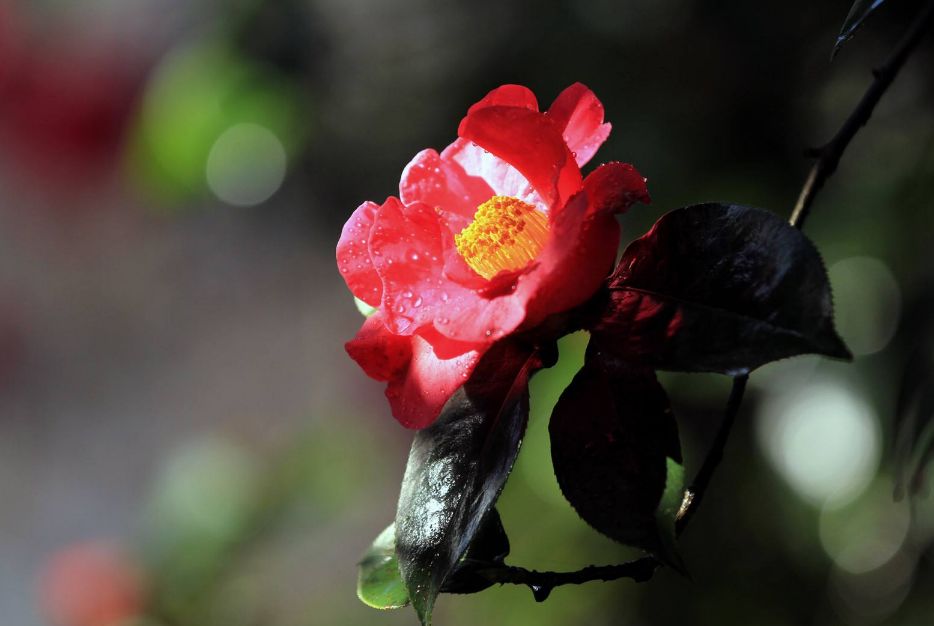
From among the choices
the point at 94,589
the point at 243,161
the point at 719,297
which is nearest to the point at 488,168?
the point at 719,297

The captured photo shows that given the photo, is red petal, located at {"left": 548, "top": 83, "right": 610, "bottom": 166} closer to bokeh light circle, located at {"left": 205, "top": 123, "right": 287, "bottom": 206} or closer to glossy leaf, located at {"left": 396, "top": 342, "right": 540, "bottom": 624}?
glossy leaf, located at {"left": 396, "top": 342, "right": 540, "bottom": 624}

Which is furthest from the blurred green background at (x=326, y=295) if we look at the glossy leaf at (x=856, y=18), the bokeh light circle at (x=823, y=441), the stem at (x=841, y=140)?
the glossy leaf at (x=856, y=18)

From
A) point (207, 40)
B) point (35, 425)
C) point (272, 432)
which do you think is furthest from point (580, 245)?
point (35, 425)

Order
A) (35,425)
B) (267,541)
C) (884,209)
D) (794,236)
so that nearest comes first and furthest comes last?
(794,236), (884,209), (267,541), (35,425)

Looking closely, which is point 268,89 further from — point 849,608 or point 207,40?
point 849,608

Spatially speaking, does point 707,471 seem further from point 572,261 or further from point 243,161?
point 243,161

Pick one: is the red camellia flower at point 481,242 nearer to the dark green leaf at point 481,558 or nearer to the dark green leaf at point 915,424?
the dark green leaf at point 481,558

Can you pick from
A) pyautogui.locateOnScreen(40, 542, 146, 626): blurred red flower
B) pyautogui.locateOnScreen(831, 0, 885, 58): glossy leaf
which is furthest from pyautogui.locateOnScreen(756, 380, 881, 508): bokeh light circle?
pyautogui.locateOnScreen(40, 542, 146, 626): blurred red flower
